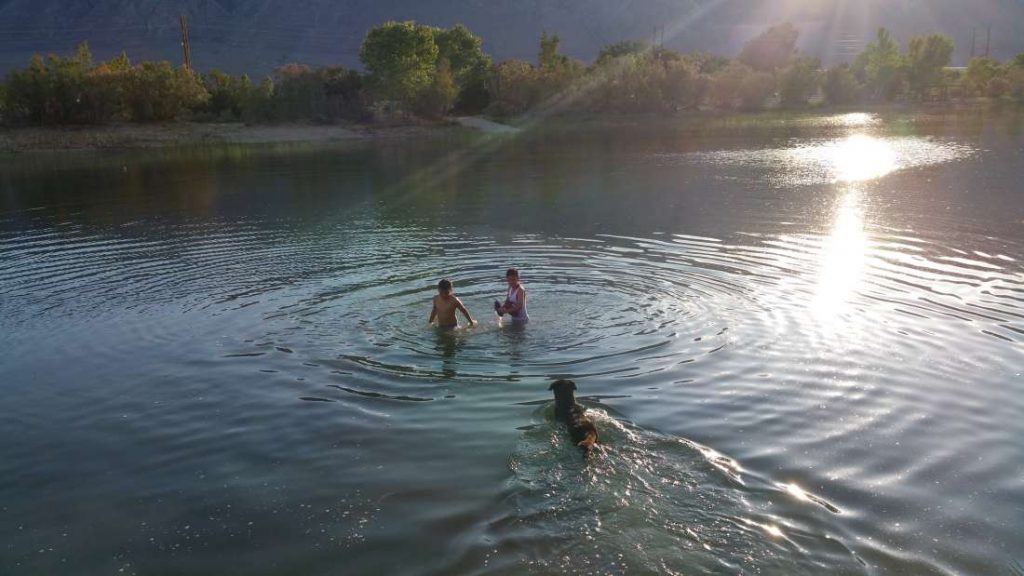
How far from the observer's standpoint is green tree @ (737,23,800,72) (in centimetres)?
16412

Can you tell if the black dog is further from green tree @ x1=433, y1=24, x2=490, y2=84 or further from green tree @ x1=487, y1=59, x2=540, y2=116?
green tree @ x1=487, y1=59, x2=540, y2=116

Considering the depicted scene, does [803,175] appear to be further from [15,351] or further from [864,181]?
[15,351]

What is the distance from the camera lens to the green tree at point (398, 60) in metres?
88.5

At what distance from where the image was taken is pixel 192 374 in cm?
1305

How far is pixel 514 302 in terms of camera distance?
14.5 m

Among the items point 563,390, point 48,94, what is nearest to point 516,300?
point 563,390

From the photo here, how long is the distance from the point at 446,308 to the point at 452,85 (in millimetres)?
84022

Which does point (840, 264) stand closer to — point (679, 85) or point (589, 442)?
point (589, 442)

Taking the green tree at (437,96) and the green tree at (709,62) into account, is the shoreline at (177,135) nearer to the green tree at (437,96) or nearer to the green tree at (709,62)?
the green tree at (437,96)

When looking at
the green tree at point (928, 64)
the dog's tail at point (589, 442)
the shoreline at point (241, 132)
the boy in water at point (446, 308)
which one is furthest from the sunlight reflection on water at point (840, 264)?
the green tree at point (928, 64)

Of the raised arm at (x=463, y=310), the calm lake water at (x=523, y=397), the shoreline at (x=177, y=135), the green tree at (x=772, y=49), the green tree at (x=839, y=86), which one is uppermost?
the green tree at (x=772, y=49)

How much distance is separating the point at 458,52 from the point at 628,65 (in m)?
26.2

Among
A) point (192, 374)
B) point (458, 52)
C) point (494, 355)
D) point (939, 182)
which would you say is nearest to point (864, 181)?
point (939, 182)

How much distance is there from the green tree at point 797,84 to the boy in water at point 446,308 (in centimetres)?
11718
